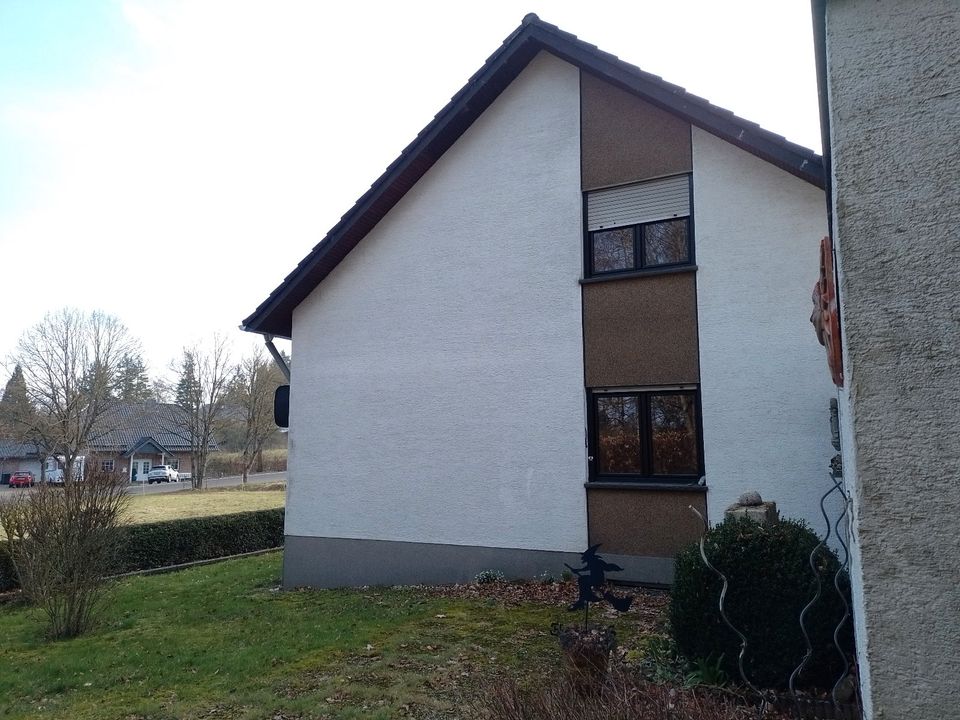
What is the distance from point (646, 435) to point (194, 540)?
12535mm

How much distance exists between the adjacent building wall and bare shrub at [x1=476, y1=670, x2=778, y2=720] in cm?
89

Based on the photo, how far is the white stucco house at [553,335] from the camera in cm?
889

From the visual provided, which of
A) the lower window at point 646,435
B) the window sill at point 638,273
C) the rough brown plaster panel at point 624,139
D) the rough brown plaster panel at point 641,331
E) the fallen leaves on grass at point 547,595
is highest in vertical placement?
the rough brown plaster panel at point 624,139

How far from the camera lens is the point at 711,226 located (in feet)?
30.6

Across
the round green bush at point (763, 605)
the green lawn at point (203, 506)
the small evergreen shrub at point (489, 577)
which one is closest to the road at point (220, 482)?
the green lawn at point (203, 506)

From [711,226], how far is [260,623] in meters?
7.88

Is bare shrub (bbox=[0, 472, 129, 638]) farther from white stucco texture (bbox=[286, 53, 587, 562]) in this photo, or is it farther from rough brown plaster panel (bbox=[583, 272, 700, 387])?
rough brown plaster panel (bbox=[583, 272, 700, 387])

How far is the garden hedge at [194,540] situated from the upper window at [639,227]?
11.3 metres

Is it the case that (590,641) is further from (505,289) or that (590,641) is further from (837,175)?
(505,289)

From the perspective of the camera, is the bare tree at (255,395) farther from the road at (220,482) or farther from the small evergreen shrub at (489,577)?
the small evergreen shrub at (489,577)

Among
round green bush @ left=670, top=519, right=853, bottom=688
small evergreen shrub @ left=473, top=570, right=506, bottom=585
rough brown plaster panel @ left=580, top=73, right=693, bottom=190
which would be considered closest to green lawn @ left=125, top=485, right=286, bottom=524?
small evergreen shrub @ left=473, top=570, right=506, bottom=585

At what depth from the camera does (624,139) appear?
396 inches

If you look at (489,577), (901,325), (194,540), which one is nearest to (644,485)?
(489,577)

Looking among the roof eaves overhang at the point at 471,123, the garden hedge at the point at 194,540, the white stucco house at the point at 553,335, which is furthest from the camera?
the garden hedge at the point at 194,540
